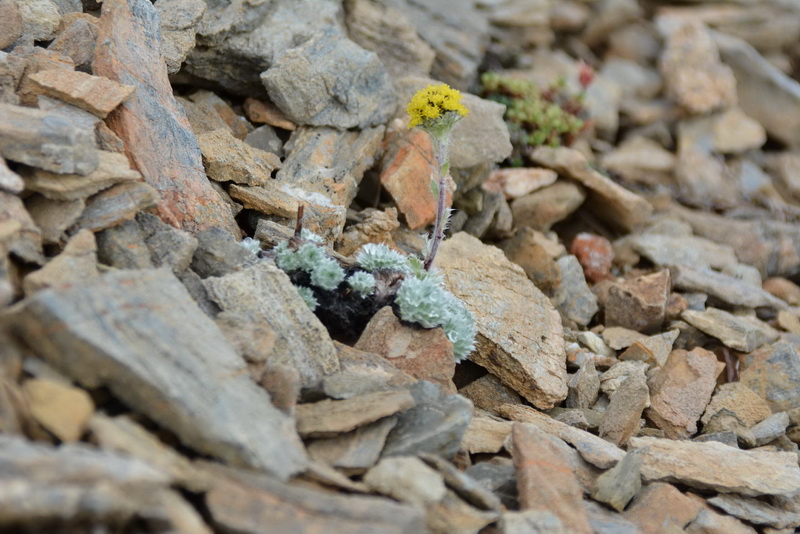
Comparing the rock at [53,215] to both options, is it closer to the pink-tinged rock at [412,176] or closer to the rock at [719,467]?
the pink-tinged rock at [412,176]

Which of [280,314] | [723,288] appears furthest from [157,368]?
[723,288]

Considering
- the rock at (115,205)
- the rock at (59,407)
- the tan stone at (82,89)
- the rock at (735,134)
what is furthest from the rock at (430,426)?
the rock at (735,134)

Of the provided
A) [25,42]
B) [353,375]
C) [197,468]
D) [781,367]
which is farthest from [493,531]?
[25,42]

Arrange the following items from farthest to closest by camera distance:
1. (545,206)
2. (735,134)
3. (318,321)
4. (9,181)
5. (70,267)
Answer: (735,134)
(545,206)
(318,321)
(9,181)
(70,267)

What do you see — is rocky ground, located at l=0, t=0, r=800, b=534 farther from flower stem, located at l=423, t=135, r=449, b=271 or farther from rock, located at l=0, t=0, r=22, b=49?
flower stem, located at l=423, t=135, r=449, b=271

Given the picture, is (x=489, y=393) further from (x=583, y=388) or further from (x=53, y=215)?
(x=53, y=215)

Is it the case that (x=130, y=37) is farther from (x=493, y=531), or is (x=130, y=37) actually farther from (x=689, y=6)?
(x=689, y=6)
